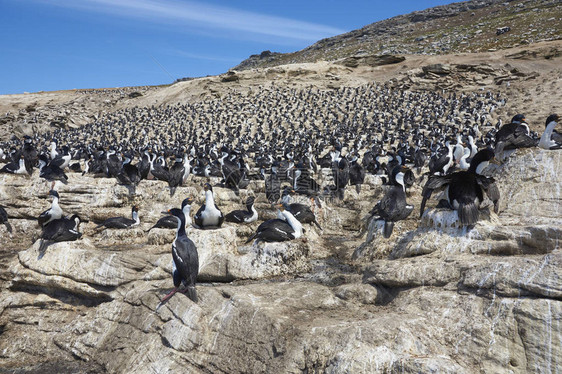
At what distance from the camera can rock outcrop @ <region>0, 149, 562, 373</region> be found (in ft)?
19.4

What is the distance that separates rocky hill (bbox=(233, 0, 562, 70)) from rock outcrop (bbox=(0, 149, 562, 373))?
5917 centimetres

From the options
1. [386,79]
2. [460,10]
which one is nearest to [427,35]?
[460,10]

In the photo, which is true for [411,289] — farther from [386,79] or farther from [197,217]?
[386,79]

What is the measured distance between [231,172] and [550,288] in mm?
11646

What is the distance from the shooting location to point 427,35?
81.4m

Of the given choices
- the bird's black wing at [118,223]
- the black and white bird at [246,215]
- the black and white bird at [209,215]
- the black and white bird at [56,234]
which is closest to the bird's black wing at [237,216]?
the black and white bird at [246,215]

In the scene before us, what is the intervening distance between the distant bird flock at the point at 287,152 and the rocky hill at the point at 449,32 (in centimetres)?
2631

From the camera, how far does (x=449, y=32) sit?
258 feet

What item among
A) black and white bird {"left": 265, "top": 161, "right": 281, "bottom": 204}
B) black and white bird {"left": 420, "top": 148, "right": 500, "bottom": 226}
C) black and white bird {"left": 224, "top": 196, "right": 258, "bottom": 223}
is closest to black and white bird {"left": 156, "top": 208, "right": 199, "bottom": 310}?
black and white bird {"left": 420, "top": 148, "right": 500, "bottom": 226}

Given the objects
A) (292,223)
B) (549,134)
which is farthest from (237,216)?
(549,134)

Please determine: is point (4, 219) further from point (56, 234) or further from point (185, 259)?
point (185, 259)

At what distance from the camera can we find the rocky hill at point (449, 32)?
64125 mm

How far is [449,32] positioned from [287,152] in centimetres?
6461

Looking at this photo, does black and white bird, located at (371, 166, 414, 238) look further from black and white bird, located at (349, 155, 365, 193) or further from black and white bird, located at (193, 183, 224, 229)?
black and white bird, located at (349, 155, 365, 193)
